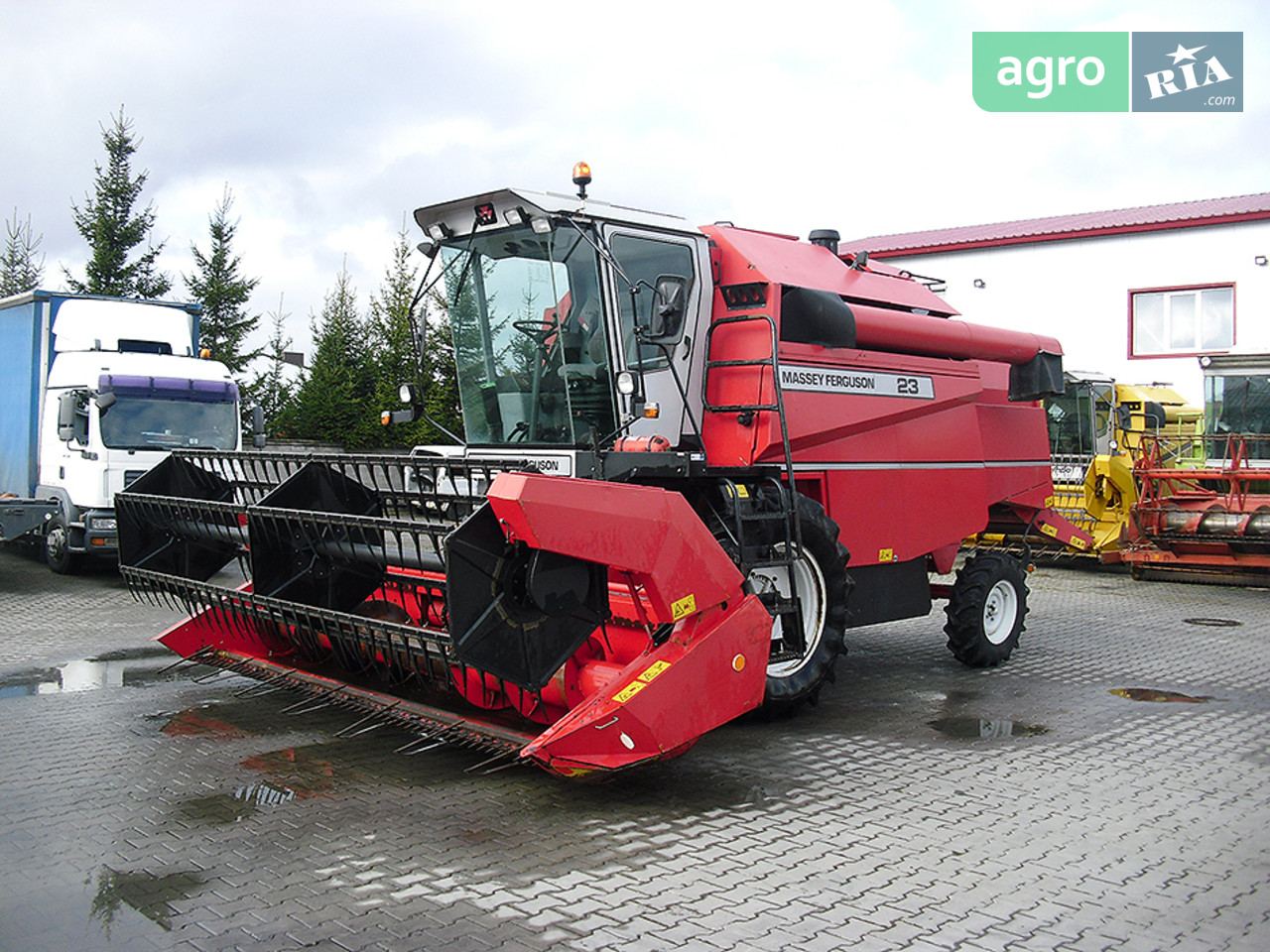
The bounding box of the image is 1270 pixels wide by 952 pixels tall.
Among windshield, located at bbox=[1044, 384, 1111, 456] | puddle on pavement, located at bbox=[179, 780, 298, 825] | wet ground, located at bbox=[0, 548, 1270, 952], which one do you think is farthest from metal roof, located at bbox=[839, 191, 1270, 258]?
puddle on pavement, located at bbox=[179, 780, 298, 825]

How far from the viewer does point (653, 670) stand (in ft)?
16.8

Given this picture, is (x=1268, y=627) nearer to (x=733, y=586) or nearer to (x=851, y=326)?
(x=851, y=326)

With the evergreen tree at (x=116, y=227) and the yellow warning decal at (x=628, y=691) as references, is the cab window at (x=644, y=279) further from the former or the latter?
the evergreen tree at (x=116, y=227)

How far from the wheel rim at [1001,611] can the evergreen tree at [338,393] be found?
1462 centimetres

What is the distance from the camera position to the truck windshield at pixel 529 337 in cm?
660

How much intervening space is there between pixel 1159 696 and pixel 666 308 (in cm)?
471

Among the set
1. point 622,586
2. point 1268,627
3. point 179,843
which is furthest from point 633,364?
point 1268,627

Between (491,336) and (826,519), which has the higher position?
(491,336)

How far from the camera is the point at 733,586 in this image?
18.1 ft

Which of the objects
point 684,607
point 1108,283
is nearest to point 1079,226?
point 1108,283

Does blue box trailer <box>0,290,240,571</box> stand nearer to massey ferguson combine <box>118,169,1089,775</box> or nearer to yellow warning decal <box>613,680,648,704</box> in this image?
massey ferguson combine <box>118,169,1089,775</box>

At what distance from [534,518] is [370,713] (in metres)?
2.13

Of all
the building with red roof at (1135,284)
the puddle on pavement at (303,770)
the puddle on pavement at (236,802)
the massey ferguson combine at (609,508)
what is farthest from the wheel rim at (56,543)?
the building with red roof at (1135,284)

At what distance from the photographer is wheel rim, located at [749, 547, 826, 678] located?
671cm
